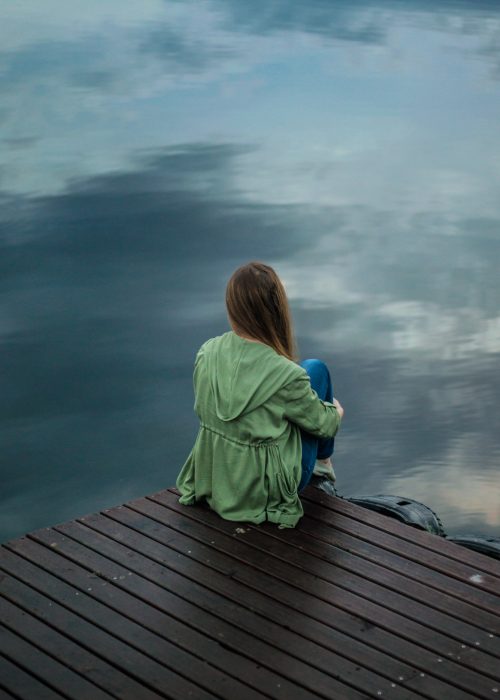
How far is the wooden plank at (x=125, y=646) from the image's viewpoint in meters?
2.79

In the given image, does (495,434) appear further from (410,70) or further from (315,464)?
(410,70)

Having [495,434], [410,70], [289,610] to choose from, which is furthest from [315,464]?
[410,70]

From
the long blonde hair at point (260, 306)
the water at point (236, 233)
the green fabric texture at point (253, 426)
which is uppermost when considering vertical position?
the long blonde hair at point (260, 306)

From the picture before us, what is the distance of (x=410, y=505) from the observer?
14.0 ft

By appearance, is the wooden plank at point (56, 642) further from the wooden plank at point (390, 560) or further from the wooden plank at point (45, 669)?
the wooden plank at point (390, 560)

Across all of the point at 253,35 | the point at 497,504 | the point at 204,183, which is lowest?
the point at 497,504

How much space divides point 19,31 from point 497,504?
10.2 m

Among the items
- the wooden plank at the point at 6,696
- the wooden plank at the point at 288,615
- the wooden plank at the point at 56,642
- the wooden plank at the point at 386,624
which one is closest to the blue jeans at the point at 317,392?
the wooden plank at the point at 386,624

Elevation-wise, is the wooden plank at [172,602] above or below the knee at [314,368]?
below

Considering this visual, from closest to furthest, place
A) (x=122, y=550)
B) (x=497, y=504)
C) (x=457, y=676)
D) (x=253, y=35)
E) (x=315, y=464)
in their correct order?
(x=457, y=676) < (x=122, y=550) < (x=315, y=464) < (x=497, y=504) < (x=253, y=35)

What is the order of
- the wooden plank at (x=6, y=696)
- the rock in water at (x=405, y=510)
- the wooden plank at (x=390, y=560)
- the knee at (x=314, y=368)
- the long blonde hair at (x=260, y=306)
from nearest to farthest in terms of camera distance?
the wooden plank at (x=6, y=696) → the wooden plank at (x=390, y=560) → the long blonde hair at (x=260, y=306) → the knee at (x=314, y=368) → the rock in water at (x=405, y=510)

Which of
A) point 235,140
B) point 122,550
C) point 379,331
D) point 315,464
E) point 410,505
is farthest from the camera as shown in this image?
point 235,140

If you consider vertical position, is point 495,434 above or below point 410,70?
below

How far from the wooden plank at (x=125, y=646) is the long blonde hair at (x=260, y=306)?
3.29 feet
